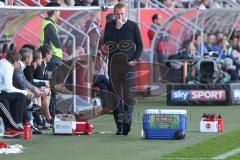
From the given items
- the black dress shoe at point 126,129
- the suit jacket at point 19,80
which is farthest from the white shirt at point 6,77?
the black dress shoe at point 126,129

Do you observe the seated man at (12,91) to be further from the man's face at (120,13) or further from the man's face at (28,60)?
the man's face at (120,13)

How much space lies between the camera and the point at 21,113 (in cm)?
1845

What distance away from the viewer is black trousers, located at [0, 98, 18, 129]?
1820 centimetres

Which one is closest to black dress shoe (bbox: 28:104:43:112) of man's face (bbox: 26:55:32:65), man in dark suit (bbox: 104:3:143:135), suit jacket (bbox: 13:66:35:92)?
suit jacket (bbox: 13:66:35:92)

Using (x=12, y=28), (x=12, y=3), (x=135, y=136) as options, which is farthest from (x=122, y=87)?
(x=12, y=3)

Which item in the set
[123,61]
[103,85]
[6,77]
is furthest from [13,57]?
[103,85]

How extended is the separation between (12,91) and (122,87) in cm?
182

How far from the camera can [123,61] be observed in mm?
18281

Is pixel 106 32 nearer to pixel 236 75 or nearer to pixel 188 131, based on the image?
pixel 188 131

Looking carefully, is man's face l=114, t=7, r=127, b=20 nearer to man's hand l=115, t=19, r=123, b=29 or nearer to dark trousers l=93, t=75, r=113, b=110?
man's hand l=115, t=19, r=123, b=29

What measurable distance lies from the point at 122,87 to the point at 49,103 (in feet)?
8.50

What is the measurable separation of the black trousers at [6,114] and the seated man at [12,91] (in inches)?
4.0

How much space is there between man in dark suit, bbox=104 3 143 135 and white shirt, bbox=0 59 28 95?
5.18 feet

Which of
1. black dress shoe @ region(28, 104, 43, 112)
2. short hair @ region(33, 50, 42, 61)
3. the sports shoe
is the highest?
short hair @ region(33, 50, 42, 61)
